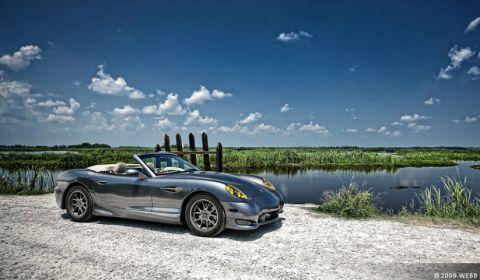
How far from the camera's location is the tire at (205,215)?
5.59 m

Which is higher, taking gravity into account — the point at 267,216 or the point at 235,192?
the point at 235,192

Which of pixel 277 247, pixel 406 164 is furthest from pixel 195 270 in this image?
pixel 406 164

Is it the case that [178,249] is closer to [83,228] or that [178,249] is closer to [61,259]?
[61,259]

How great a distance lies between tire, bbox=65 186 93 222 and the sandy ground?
7.4 inches

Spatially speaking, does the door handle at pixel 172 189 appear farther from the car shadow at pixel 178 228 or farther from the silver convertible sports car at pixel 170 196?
the car shadow at pixel 178 228

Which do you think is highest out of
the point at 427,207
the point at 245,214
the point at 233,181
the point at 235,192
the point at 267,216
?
the point at 233,181

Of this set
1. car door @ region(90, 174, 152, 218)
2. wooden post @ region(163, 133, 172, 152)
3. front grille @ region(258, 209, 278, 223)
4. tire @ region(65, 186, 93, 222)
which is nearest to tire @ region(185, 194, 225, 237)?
front grille @ region(258, 209, 278, 223)

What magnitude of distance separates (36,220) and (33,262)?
307 cm

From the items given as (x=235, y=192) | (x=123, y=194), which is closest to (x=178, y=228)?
(x=123, y=194)

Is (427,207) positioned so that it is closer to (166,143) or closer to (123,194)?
(123,194)

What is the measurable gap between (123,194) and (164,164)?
A: 3.33 feet

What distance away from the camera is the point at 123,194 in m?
6.44

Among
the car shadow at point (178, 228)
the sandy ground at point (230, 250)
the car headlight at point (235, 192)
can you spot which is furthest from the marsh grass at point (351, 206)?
the car headlight at point (235, 192)

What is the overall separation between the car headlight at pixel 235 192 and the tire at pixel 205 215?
272 millimetres
